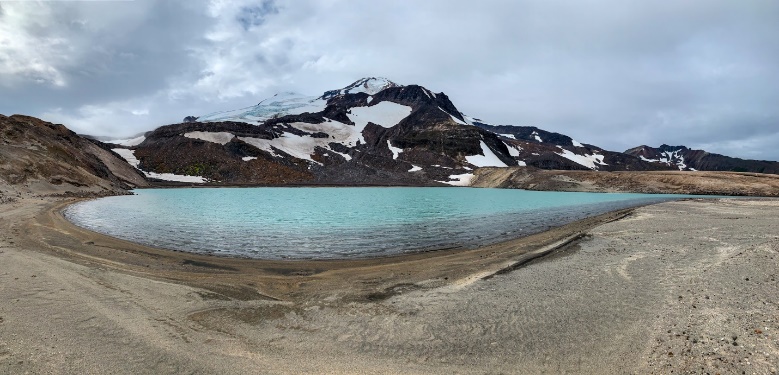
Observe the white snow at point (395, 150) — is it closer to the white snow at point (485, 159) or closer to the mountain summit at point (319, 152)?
the mountain summit at point (319, 152)

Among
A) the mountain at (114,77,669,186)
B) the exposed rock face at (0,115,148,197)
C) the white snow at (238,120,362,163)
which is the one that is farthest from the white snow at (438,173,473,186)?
the exposed rock face at (0,115,148,197)

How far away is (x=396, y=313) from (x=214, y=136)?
152634mm

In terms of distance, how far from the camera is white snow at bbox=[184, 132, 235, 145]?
140 meters

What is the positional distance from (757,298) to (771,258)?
6.33 m

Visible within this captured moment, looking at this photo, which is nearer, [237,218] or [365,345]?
[365,345]

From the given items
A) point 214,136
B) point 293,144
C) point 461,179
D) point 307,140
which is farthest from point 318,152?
point 461,179

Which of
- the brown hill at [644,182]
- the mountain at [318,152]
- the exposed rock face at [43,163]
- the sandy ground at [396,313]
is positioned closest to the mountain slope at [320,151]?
the mountain at [318,152]

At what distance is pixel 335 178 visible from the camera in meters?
132

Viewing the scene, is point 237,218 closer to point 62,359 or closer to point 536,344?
point 62,359

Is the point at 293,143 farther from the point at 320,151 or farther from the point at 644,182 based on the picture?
the point at 644,182

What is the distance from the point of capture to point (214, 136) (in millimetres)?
144125

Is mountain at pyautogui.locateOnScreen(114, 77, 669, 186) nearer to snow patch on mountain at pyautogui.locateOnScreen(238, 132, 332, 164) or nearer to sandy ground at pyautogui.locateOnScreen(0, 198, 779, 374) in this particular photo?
snow patch on mountain at pyautogui.locateOnScreen(238, 132, 332, 164)

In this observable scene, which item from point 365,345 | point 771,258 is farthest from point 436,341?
point 771,258

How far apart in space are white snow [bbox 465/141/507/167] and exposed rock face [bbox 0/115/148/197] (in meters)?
125
